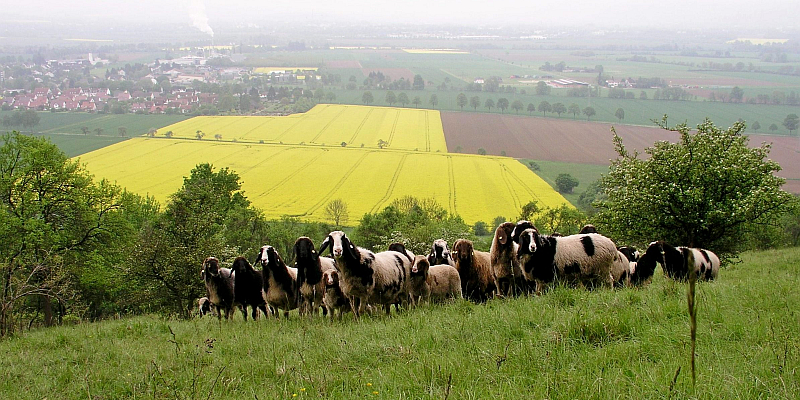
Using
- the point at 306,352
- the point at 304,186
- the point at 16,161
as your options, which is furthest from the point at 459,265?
the point at 304,186

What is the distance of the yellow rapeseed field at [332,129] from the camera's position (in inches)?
4203

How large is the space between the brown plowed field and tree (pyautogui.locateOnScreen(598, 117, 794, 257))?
56671 millimetres

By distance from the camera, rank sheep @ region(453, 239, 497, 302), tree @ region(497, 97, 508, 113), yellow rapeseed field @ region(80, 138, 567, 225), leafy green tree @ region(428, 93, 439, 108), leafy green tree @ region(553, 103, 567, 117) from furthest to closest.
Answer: leafy green tree @ region(428, 93, 439, 108) → tree @ region(497, 97, 508, 113) → leafy green tree @ region(553, 103, 567, 117) → yellow rapeseed field @ region(80, 138, 567, 225) → sheep @ region(453, 239, 497, 302)

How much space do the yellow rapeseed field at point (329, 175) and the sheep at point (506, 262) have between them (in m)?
46.6

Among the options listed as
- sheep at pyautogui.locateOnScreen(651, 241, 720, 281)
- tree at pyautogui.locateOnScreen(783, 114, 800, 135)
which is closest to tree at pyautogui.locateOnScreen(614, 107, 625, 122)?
tree at pyautogui.locateOnScreen(783, 114, 800, 135)

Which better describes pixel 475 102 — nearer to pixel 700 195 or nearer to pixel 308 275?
pixel 700 195

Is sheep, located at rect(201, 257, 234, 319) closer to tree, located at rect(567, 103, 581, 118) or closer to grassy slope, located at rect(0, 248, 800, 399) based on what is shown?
grassy slope, located at rect(0, 248, 800, 399)

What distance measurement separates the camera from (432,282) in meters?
14.0

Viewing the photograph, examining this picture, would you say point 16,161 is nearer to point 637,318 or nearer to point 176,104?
point 637,318

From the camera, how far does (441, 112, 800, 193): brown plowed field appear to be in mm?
85438

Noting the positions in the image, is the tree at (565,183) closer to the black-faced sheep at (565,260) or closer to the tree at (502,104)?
the black-faced sheep at (565,260)

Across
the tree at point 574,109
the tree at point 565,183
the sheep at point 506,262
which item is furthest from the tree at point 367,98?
the sheep at point 506,262

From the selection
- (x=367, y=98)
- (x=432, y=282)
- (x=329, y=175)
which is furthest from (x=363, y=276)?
(x=367, y=98)

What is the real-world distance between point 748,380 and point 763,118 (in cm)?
12602
